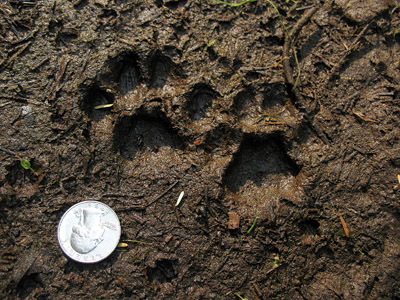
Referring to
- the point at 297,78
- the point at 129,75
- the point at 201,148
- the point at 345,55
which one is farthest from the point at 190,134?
the point at 345,55

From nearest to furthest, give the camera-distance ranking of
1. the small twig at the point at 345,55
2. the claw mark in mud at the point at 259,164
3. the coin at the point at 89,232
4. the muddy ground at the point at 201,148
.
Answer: the coin at the point at 89,232
the muddy ground at the point at 201,148
the claw mark in mud at the point at 259,164
the small twig at the point at 345,55

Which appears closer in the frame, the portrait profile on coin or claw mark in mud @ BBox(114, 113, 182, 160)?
the portrait profile on coin

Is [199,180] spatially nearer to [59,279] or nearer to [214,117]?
[214,117]

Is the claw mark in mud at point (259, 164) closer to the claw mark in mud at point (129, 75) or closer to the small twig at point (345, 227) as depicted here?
the small twig at point (345, 227)

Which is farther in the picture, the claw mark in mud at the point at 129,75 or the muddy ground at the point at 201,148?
the claw mark in mud at the point at 129,75

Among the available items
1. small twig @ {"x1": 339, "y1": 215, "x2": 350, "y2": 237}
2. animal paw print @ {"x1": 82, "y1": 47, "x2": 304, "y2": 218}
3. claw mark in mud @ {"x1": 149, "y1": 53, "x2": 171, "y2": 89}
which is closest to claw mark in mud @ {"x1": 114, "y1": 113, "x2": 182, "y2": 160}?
animal paw print @ {"x1": 82, "y1": 47, "x2": 304, "y2": 218}

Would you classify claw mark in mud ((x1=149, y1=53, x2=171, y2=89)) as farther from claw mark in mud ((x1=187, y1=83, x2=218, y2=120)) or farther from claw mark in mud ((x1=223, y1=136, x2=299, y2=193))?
claw mark in mud ((x1=223, y1=136, x2=299, y2=193))

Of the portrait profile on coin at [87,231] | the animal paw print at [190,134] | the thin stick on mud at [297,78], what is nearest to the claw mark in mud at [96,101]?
the animal paw print at [190,134]
